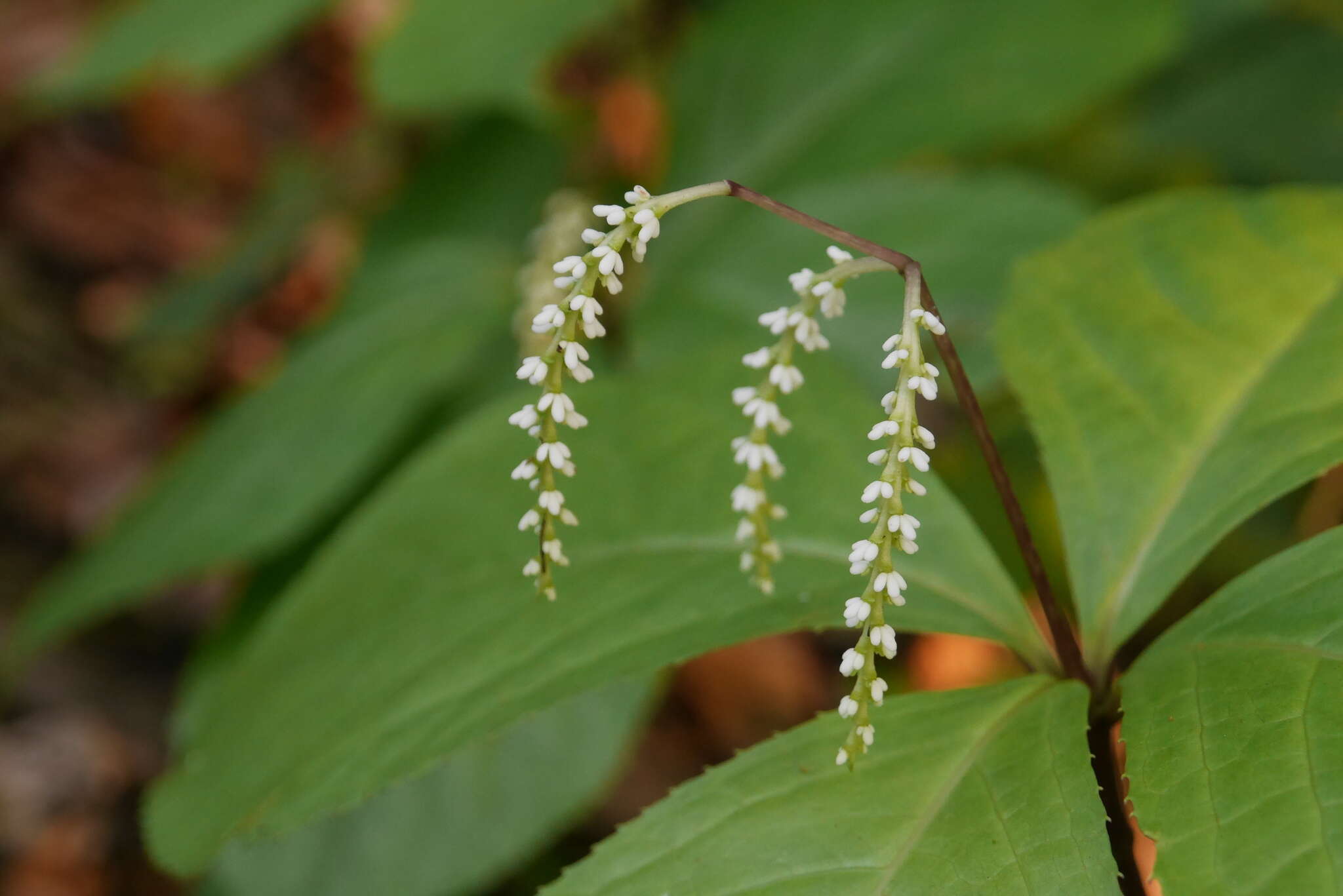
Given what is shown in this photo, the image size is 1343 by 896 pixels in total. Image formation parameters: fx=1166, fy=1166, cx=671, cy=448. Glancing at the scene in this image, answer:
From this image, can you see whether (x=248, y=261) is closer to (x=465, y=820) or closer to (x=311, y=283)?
(x=311, y=283)

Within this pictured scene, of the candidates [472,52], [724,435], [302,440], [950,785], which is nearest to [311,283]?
[472,52]

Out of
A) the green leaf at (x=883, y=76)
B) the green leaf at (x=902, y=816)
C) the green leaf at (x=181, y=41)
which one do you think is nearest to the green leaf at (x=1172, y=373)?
the green leaf at (x=902, y=816)

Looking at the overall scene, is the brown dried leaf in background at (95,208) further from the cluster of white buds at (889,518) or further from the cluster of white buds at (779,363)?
the cluster of white buds at (889,518)

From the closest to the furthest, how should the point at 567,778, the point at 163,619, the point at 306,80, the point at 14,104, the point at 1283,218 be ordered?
the point at 1283,218
the point at 567,778
the point at 163,619
the point at 14,104
the point at 306,80

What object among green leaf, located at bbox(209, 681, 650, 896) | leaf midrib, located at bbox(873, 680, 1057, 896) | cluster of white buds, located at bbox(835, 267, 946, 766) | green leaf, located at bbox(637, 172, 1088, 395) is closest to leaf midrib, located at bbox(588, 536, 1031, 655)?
leaf midrib, located at bbox(873, 680, 1057, 896)

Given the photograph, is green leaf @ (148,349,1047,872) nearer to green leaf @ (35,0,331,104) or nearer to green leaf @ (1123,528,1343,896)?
green leaf @ (1123,528,1343,896)

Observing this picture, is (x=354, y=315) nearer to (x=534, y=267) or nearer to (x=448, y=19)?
(x=534, y=267)

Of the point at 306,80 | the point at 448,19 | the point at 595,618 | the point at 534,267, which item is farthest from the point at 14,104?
the point at 595,618
